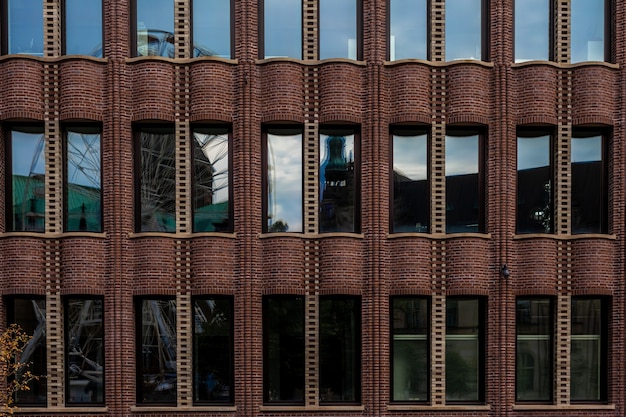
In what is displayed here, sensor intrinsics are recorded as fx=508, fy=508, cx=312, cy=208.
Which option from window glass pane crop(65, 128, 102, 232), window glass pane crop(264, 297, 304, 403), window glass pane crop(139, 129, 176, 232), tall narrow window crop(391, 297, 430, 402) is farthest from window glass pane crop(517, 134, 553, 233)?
window glass pane crop(65, 128, 102, 232)

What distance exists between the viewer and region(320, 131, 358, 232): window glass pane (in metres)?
12.7

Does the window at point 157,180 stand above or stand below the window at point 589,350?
above

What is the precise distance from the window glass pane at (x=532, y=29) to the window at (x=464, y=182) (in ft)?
8.30

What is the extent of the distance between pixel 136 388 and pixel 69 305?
2589 mm

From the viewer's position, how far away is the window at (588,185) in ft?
42.1

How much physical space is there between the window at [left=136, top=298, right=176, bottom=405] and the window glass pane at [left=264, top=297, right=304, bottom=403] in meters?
2.35

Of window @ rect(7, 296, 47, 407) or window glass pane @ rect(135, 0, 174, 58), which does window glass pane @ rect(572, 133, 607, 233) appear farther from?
window @ rect(7, 296, 47, 407)

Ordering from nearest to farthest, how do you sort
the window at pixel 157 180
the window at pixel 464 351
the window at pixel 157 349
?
1. the window at pixel 157 349
2. the window at pixel 157 180
3. the window at pixel 464 351

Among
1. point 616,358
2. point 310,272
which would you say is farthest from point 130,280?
point 616,358

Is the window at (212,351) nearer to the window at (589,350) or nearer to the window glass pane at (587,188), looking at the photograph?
the window at (589,350)

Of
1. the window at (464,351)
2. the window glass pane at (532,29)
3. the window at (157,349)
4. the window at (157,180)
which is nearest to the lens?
the window at (157,349)

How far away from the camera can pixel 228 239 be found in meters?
12.2

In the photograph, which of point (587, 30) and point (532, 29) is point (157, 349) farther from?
point (587, 30)

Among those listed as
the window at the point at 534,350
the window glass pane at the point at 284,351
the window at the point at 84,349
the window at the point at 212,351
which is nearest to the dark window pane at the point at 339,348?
the window glass pane at the point at 284,351
